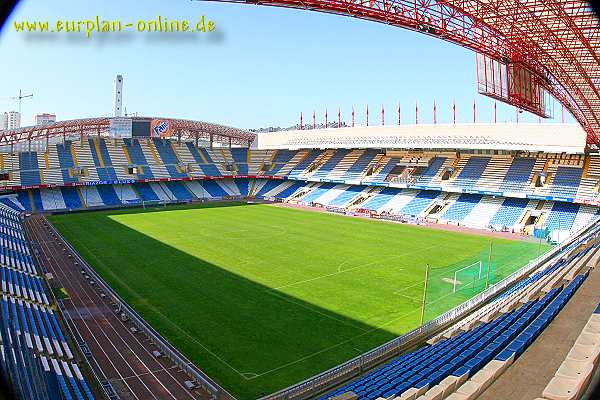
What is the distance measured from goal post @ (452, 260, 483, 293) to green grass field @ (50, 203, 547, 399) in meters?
0.32

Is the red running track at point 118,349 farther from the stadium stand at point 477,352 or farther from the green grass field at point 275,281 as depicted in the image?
the stadium stand at point 477,352

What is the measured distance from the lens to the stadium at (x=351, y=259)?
12.6 meters

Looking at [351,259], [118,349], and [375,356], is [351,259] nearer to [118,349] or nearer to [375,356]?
[375,356]

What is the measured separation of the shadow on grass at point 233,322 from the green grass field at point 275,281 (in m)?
0.05

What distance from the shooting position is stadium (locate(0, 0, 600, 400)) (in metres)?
12.6

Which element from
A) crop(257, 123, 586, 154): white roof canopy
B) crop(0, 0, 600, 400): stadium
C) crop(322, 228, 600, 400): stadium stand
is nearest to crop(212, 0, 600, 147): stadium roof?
crop(0, 0, 600, 400): stadium

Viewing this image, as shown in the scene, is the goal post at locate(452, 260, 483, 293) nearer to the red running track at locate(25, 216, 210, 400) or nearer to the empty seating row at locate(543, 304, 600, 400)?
the empty seating row at locate(543, 304, 600, 400)

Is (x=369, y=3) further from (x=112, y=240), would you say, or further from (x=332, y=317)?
(x=112, y=240)


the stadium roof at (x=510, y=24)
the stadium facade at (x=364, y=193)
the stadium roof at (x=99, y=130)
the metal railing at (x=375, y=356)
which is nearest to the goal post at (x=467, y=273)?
the metal railing at (x=375, y=356)

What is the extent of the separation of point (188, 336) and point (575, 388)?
13919mm

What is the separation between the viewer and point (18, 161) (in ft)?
176

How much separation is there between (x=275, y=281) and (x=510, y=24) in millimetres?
16750

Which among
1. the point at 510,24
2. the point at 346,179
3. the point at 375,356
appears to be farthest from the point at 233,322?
the point at 346,179

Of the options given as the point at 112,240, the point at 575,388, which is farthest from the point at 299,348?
the point at 112,240
